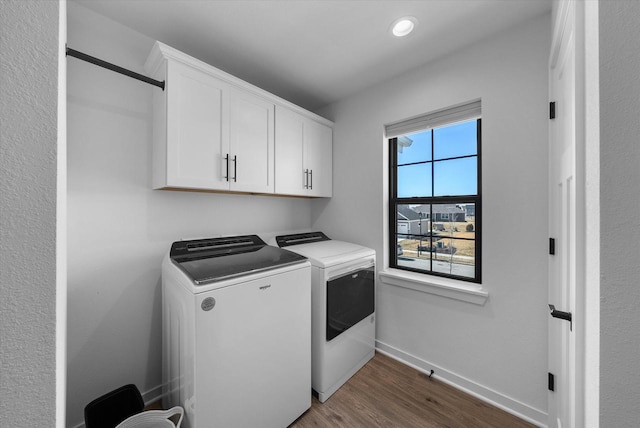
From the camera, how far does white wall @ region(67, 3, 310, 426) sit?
142cm

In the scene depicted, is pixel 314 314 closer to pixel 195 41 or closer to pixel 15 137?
pixel 15 137

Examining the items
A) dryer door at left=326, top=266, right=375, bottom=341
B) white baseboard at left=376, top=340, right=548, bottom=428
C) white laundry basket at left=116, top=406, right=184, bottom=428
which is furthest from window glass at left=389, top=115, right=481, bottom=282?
white laundry basket at left=116, top=406, right=184, bottom=428

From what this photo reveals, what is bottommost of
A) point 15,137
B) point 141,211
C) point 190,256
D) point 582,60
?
point 190,256

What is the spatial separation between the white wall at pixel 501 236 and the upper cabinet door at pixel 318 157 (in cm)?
71

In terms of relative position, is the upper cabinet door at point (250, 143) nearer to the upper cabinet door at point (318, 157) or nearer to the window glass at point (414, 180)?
the upper cabinet door at point (318, 157)

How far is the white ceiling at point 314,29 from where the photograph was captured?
4.61 ft

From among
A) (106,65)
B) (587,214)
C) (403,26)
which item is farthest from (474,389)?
(106,65)

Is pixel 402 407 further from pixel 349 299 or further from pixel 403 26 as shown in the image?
pixel 403 26

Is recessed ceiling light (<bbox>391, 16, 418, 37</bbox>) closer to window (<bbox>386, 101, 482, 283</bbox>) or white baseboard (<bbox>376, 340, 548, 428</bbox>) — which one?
window (<bbox>386, 101, 482, 283</bbox>)

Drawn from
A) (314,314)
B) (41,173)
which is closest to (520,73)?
(314,314)

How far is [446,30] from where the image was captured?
1.59 meters

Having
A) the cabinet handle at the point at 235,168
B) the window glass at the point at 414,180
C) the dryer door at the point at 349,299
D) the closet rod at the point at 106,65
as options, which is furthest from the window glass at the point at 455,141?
the closet rod at the point at 106,65

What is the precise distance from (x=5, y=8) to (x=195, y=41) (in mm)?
1587

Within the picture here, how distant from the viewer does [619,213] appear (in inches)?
21.2
